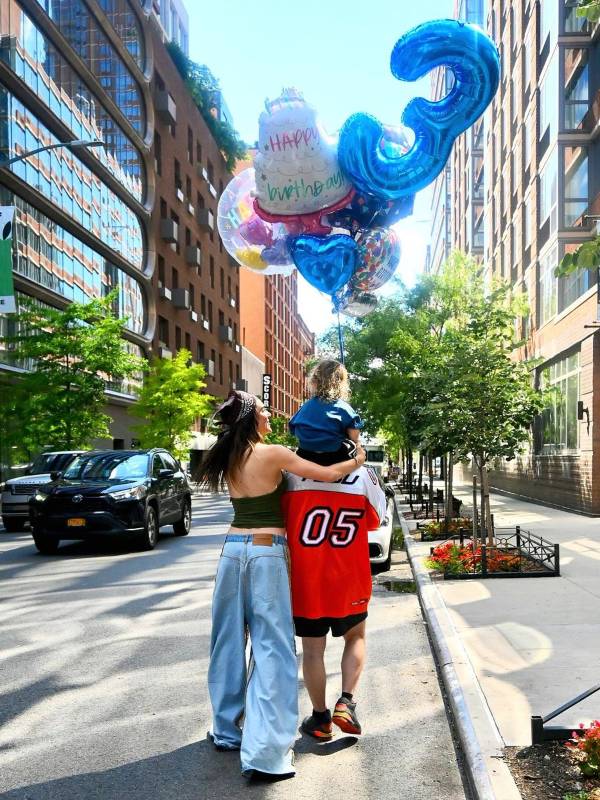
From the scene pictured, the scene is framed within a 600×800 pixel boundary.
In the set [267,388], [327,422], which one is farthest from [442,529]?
[267,388]

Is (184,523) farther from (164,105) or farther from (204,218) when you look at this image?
(204,218)

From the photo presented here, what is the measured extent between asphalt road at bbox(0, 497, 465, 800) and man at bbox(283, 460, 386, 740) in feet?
1.34

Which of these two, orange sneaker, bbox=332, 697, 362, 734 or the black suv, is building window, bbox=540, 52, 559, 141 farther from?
orange sneaker, bbox=332, 697, 362, 734

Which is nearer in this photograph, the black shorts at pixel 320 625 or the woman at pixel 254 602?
the woman at pixel 254 602

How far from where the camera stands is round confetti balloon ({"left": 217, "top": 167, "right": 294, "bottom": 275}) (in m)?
8.12

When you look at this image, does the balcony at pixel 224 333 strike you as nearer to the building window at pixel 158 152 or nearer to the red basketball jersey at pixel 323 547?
the building window at pixel 158 152

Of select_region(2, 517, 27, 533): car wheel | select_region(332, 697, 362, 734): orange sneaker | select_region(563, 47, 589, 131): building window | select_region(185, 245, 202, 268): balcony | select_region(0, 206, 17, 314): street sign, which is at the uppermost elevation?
select_region(185, 245, 202, 268): balcony

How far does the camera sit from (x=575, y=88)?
2331cm

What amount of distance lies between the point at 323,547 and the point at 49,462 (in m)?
16.6

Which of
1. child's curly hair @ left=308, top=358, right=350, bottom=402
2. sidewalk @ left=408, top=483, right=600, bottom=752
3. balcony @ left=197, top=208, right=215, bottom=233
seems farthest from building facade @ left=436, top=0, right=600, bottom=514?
balcony @ left=197, top=208, right=215, bottom=233

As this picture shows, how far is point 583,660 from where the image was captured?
6082mm

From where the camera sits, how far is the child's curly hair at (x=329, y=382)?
4688mm

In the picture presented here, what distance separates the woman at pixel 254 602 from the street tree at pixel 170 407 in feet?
102

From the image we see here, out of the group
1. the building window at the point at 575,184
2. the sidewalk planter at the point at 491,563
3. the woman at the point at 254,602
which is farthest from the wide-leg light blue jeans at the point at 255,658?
the building window at the point at 575,184
